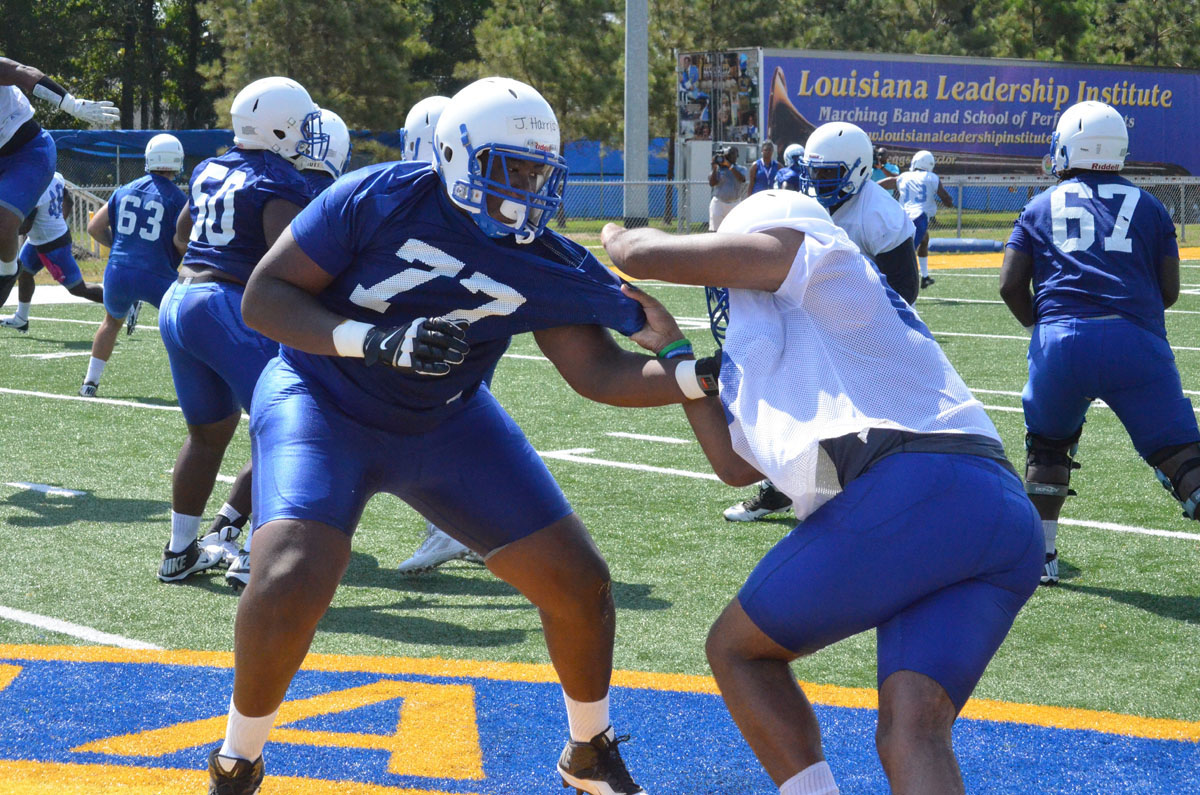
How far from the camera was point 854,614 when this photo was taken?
2.65 m

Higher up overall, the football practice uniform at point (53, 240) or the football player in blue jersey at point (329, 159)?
the football player in blue jersey at point (329, 159)

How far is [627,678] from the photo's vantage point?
14.9ft

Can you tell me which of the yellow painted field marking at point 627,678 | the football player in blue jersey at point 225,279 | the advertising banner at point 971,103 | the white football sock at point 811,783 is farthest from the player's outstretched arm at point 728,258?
the advertising banner at point 971,103

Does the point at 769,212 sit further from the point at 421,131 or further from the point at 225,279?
the point at 225,279

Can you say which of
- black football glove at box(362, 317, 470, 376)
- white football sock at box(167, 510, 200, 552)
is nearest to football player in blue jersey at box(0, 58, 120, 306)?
white football sock at box(167, 510, 200, 552)

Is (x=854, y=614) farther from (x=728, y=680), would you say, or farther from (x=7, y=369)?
(x=7, y=369)


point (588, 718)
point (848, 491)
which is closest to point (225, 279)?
point (588, 718)

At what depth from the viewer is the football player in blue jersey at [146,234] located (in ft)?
31.4

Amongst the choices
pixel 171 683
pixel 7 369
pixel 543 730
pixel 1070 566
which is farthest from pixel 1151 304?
pixel 7 369

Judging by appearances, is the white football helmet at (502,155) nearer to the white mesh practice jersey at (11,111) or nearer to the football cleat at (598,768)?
the football cleat at (598,768)

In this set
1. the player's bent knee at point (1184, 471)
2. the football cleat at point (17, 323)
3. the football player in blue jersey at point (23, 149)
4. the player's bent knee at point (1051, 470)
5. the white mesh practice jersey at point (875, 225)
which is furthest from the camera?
the football cleat at point (17, 323)

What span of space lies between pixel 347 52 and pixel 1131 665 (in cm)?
3295

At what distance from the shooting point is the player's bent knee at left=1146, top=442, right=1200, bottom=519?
16.8 feet

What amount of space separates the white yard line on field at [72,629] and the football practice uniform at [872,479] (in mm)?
2907
